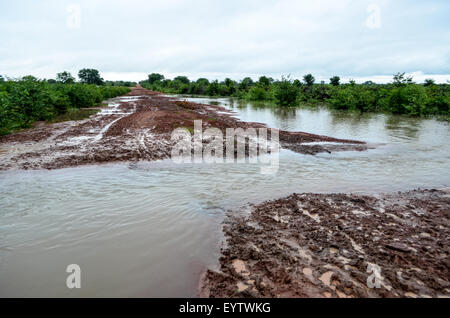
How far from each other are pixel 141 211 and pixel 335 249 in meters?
3.59

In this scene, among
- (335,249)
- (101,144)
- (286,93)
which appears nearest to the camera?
(335,249)

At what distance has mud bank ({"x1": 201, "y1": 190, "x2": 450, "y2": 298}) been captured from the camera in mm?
3051

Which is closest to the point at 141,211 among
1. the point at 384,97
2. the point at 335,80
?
the point at 384,97

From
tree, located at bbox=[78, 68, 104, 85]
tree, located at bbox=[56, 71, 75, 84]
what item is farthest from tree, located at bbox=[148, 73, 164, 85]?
tree, located at bbox=[56, 71, 75, 84]

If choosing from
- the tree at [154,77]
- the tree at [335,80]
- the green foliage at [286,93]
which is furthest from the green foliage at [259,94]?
the tree at [154,77]

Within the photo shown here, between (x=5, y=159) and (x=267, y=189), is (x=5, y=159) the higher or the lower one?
the higher one

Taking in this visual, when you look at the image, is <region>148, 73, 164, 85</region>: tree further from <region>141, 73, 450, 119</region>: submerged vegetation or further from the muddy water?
the muddy water

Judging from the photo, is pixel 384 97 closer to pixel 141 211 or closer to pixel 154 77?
pixel 141 211

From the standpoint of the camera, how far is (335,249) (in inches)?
151

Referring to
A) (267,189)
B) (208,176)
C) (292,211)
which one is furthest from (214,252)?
(208,176)

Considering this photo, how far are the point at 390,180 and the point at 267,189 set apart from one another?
3.66 metres

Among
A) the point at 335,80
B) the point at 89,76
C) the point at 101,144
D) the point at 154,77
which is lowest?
the point at 101,144

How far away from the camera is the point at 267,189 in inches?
254
